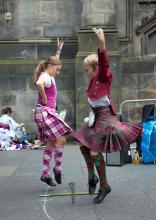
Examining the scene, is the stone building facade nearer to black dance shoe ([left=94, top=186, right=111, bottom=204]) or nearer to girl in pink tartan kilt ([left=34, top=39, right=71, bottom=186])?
girl in pink tartan kilt ([left=34, top=39, right=71, bottom=186])

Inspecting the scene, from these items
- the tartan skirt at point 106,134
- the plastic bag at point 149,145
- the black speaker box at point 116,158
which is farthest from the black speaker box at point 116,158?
the tartan skirt at point 106,134

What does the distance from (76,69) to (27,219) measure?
889cm

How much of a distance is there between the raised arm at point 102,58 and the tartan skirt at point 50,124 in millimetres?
1164

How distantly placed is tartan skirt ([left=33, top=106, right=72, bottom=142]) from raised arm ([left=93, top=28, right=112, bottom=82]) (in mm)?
1164

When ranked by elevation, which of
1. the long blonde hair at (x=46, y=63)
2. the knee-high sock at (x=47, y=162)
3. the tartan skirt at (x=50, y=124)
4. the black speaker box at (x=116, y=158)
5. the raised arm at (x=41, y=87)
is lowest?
the black speaker box at (x=116, y=158)

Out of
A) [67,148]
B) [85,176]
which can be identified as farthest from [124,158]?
[67,148]

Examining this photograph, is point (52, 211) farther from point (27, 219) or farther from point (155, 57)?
point (155, 57)

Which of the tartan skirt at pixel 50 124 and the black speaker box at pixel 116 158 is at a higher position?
the tartan skirt at pixel 50 124

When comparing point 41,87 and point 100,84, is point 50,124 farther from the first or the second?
point 100,84

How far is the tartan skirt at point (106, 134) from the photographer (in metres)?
5.84

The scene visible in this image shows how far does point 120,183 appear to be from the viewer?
284 inches

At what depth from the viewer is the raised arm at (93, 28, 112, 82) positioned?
5.63 meters

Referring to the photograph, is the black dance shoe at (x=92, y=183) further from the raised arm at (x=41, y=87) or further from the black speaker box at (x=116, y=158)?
the black speaker box at (x=116, y=158)

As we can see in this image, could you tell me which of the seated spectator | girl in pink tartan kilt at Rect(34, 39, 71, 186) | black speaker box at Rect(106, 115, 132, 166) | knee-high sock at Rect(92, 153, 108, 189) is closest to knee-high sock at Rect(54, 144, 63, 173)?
girl in pink tartan kilt at Rect(34, 39, 71, 186)
